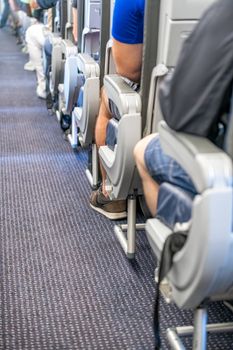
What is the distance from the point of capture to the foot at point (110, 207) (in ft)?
7.73

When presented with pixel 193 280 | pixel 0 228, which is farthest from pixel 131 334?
pixel 0 228

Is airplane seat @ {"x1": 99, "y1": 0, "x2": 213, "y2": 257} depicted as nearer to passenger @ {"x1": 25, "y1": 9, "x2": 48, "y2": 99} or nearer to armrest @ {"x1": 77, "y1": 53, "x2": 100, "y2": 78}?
armrest @ {"x1": 77, "y1": 53, "x2": 100, "y2": 78}

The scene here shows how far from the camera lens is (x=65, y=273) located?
1.93 metres

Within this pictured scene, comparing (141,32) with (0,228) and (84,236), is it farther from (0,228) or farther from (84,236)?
(0,228)

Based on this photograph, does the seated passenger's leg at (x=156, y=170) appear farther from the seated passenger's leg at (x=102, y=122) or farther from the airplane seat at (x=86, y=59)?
the airplane seat at (x=86, y=59)

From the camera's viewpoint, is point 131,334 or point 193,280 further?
→ point 131,334

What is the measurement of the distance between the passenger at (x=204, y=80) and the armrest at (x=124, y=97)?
58cm

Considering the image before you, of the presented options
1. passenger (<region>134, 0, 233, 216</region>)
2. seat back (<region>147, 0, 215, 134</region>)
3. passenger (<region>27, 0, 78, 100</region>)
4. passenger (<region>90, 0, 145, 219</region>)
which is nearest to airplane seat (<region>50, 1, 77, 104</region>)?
passenger (<region>27, 0, 78, 100</region>)

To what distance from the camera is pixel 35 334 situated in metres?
1.59

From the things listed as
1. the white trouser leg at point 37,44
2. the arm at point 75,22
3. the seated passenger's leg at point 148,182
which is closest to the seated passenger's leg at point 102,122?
the seated passenger's leg at point 148,182

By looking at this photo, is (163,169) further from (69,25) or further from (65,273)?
(69,25)

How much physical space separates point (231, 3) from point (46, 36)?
300cm

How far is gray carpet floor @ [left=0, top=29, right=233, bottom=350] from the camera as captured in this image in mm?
1600

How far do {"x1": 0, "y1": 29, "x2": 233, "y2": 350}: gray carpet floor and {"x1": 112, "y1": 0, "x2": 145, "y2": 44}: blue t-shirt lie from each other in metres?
0.85
